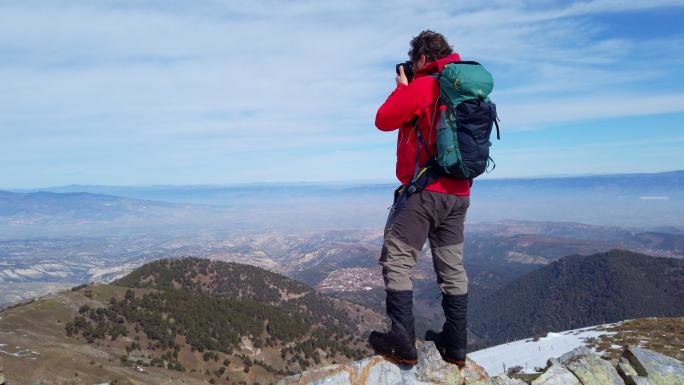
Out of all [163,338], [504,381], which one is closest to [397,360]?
[504,381]

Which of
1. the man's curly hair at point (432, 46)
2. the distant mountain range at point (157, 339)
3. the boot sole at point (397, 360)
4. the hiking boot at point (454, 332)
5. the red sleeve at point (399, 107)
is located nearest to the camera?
the red sleeve at point (399, 107)

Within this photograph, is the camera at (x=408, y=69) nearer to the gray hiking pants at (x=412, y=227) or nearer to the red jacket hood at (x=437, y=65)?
the red jacket hood at (x=437, y=65)

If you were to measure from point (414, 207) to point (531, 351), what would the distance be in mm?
70405

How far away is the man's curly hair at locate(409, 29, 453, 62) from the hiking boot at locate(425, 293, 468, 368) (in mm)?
4232

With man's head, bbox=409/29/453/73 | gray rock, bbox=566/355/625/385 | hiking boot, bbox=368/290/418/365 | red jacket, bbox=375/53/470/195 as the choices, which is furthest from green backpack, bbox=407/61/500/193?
gray rock, bbox=566/355/625/385

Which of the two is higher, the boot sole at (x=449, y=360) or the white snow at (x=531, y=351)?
the boot sole at (x=449, y=360)

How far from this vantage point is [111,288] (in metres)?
94.4

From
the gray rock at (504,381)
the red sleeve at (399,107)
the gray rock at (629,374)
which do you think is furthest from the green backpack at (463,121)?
the gray rock at (629,374)

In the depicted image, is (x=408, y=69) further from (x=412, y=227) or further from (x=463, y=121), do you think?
(x=412, y=227)

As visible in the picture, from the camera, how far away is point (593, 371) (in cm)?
1031

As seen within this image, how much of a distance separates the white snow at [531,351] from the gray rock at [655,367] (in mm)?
49573

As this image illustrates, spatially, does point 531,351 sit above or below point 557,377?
below

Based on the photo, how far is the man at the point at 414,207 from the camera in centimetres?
698

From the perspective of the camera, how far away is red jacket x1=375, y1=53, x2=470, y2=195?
6891 millimetres
